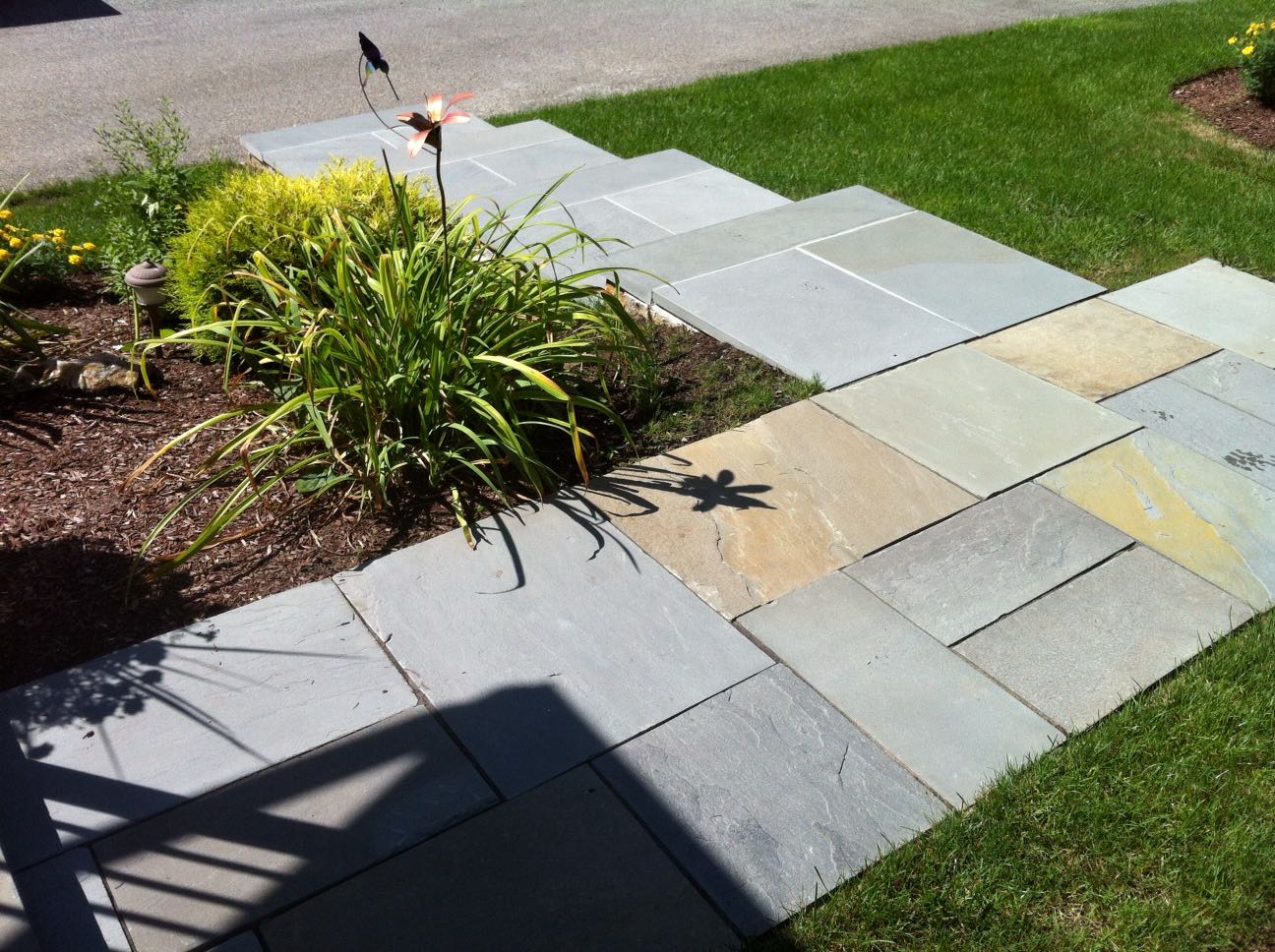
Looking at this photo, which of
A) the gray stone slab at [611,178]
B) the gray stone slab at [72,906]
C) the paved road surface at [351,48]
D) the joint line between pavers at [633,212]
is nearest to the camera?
the gray stone slab at [72,906]

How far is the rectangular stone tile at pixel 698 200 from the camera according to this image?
18.7 feet

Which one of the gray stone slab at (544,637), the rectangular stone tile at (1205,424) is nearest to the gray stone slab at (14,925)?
the gray stone slab at (544,637)

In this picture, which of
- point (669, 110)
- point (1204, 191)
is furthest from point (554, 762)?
point (669, 110)

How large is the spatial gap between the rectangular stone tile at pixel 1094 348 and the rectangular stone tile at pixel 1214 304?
0.11 meters

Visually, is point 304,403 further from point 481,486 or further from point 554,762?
point 554,762

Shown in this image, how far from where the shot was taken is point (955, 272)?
5.13 m

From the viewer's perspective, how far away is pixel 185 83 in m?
8.12

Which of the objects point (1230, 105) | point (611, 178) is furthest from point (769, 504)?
point (1230, 105)

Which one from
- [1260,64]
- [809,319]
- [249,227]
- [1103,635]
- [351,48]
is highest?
[249,227]

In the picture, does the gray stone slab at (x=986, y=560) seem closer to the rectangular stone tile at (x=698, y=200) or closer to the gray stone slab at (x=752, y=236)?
the gray stone slab at (x=752, y=236)

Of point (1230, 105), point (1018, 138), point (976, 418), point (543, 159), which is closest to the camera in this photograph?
point (976, 418)

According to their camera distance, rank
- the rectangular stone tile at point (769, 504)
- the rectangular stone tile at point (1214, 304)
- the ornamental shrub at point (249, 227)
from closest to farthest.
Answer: the rectangular stone tile at point (769, 504), the ornamental shrub at point (249, 227), the rectangular stone tile at point (1214, 304)

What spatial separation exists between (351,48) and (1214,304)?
7.18 m

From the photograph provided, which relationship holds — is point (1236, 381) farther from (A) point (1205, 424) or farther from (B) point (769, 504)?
(B) point (769, 504)
